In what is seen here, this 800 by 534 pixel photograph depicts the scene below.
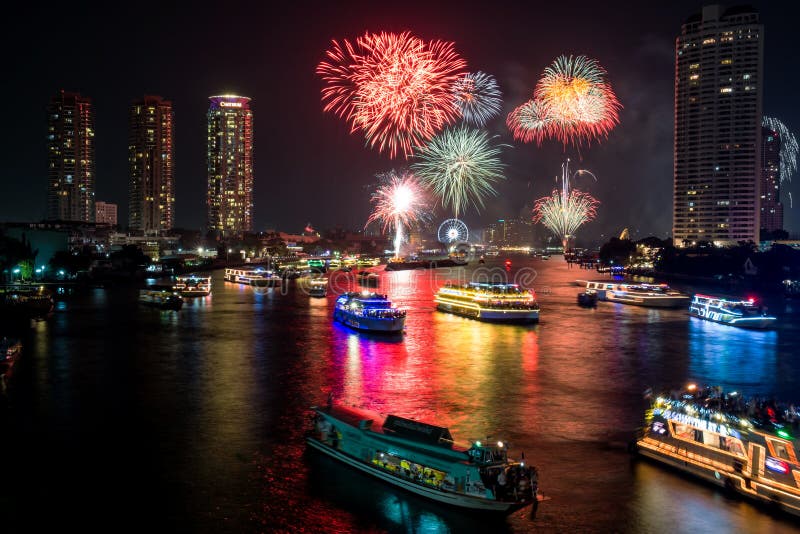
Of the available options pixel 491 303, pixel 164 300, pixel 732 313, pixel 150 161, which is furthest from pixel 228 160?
pixel 732 313

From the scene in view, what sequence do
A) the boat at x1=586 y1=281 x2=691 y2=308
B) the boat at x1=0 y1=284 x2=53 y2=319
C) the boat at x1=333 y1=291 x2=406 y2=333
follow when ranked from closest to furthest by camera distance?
1. the boat at x1=333 y1=291 x2=406 y2=333
2. the boat at x1=0 y1=284 x2=53 y2=319
3. the boat at x1=586 y1=281 x2=691 y2=308

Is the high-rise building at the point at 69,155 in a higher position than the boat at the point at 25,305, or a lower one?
higher

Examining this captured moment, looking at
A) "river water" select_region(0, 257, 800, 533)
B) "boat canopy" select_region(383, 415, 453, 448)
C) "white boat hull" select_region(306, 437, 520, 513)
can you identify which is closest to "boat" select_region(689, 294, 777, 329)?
"river water" select_region(0, 257, 800, 533)

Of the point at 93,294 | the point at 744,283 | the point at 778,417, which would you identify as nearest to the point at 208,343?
the point at 778,417

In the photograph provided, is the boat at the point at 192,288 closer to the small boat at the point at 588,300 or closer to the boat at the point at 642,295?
the small boat at the point at 588,300

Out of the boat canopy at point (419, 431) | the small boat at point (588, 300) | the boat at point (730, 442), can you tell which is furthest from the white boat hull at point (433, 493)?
the small boat at point (588, 300)

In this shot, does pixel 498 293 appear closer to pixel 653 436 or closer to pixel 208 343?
pixel 208 343

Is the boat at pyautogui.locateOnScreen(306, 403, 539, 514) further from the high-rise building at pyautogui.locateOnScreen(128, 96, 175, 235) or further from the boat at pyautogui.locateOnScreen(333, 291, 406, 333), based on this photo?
the high-rise building at pyautogui.locateOnScreen(128, 96, 175, 235)
